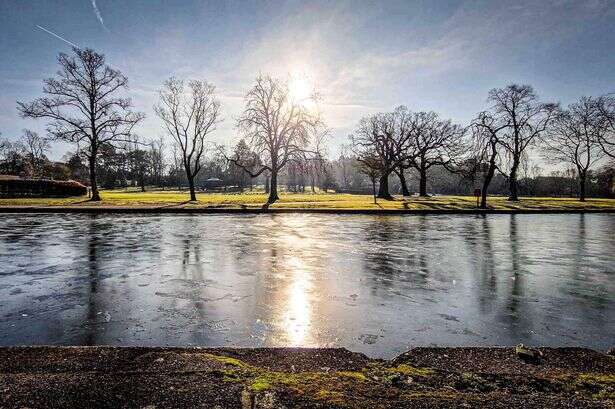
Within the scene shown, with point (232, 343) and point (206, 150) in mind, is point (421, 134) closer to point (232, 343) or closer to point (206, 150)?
point (206, 150)

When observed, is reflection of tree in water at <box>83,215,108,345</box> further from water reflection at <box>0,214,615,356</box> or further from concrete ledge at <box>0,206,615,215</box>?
concrete ledge at <box>0,206,615,215</box>

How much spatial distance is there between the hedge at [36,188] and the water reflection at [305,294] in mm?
39501

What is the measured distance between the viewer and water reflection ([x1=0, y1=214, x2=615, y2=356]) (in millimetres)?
4625

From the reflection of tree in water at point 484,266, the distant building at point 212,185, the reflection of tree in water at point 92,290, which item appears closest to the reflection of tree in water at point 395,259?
the reflection of tree in water at point 484,266

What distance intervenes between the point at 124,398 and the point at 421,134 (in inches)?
2280

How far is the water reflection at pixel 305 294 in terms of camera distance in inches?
182

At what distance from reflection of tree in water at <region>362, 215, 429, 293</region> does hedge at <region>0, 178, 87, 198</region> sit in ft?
147

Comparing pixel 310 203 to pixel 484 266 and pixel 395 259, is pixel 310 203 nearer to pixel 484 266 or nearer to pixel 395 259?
pixel 395 259

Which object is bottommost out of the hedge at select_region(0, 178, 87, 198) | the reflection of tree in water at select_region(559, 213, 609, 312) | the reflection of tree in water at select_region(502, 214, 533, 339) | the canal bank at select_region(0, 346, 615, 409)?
the reflection of tree in water at select_region(559, 213, 609, 312)

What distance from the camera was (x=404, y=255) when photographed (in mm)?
10523

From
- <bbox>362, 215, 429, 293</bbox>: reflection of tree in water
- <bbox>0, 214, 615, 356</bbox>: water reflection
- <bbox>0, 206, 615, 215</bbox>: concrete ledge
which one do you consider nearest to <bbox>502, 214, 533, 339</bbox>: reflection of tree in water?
<bbox>0, 214, 615, 356</bbox>: water reflection

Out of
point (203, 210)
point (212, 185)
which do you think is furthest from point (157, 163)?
point (203, 210)

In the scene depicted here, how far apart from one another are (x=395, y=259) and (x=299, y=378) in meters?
7.36

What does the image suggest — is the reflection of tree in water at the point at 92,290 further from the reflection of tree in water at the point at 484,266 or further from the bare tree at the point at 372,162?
the bare tree at the point at 372,162
